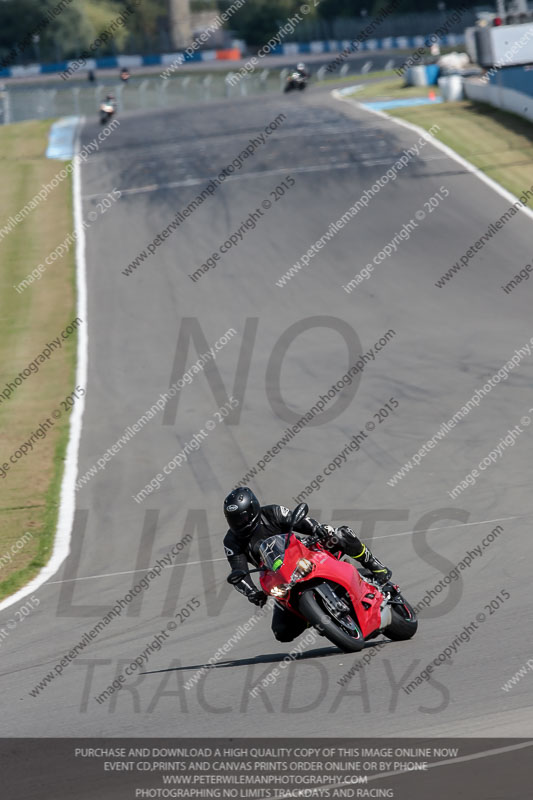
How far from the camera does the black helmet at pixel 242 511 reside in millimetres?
8703

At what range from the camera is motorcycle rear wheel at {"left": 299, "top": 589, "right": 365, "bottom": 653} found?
8.23 m

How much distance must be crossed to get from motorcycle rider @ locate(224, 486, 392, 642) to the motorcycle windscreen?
0.68 feet

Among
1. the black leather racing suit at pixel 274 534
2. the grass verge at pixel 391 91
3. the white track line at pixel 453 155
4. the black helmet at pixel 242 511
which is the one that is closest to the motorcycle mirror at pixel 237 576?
the black leather racing suit at pixel 274 534

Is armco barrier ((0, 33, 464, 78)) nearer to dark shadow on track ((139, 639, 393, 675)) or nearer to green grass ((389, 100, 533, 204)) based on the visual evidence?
green grass ((389, 100, 533, 204))

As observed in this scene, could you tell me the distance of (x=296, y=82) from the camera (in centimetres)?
5475

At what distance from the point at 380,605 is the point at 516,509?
403 centimetres

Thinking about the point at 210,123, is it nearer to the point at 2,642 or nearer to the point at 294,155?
the point at 294,155

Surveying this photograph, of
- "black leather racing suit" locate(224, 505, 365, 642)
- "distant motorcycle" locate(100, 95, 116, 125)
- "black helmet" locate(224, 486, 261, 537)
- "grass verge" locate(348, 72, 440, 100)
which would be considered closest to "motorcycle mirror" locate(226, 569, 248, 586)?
"black leather racing suit" locate(224, 505, 365, 642)

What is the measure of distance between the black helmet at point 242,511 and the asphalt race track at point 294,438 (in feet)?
3.64

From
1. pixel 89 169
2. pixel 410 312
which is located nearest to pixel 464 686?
pixel 410 312

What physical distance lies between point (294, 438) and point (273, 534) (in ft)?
23.8

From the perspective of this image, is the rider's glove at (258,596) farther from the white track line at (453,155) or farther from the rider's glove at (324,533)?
the white track line at (453,155)

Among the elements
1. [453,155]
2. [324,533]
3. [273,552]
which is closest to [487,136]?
[453,155]

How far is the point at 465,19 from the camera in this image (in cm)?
9775
